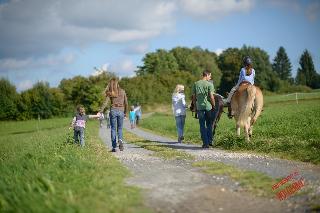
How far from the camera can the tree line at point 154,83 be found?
83375mm

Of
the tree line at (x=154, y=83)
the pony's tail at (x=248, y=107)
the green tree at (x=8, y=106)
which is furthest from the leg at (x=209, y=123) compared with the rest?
the green tree at (x=8, y=106)

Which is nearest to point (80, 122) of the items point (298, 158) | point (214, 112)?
point (214, 112)

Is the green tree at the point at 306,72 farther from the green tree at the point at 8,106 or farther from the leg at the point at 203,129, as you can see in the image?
the leg at the point at 203,129

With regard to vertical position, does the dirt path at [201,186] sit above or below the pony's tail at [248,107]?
below

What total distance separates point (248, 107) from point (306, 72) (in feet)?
439

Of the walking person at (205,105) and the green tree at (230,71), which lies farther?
the green tree at (230,71)

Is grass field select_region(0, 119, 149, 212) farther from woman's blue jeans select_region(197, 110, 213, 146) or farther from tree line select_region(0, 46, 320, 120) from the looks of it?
tree line select_region(0, 46, 320, 120)

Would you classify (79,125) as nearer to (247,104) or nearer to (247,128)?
(247,128)

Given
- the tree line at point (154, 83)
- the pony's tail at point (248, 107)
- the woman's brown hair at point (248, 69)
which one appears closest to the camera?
the pony's tail at point (248, 107)

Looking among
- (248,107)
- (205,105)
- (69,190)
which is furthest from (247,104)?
(69,190)

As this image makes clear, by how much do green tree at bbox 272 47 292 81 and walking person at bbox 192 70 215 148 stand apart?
487 ft

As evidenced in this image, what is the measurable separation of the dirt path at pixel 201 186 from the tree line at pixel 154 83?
61.6 m

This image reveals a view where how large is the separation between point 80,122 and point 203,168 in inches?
279

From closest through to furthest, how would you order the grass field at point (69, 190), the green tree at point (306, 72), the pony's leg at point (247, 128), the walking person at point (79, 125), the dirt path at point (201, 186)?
the grass field at point (69, 190) → the dirt path at point (201, 186) → the pony's leg at point (247, 128) → the walking person at point (79, 125) → the green tree at point (306, 72)
